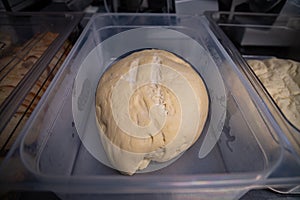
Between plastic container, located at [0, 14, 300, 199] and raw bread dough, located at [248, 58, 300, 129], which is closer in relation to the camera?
plastic container, located at [0, 14, 300, 199]

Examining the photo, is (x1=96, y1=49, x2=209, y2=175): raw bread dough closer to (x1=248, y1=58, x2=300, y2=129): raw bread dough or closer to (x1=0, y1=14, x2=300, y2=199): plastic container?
(x1=0, y1=14, x2=300, y2=199): plastic container

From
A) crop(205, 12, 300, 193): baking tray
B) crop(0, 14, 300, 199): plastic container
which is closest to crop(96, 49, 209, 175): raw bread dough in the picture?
crop(0, 14, 300, 199): plastic container

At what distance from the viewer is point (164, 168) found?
0.52 metres

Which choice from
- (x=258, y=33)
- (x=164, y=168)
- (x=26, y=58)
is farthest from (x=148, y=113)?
(x=258, y=33)

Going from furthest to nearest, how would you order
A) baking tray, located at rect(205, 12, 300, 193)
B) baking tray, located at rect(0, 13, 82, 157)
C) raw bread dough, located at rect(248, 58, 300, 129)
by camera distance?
baking tray, located at rect(205, 12, 300, 193) < raw bread dough, located at rect(248, 58, 300, 129) < baking tray, located at rect(0, 13, 82, 157)

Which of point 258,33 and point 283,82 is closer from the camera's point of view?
point 283,82

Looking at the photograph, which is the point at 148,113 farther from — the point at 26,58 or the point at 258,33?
the point at 258,33

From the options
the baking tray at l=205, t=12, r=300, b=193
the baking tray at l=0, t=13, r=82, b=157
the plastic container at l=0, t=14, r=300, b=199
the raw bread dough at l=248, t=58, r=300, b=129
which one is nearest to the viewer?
the plastic container at l=0, t=14, r=300, b=199

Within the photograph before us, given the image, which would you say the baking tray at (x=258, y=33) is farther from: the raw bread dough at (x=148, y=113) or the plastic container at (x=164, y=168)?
the raw bread dough at (x=148, y=113)

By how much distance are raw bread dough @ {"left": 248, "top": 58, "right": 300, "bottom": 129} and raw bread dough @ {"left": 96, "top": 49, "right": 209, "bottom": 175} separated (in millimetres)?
234

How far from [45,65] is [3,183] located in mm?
293

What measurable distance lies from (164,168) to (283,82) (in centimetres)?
47

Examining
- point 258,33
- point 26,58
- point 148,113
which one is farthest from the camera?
point 258,33

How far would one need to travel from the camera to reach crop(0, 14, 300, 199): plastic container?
0.32 m
